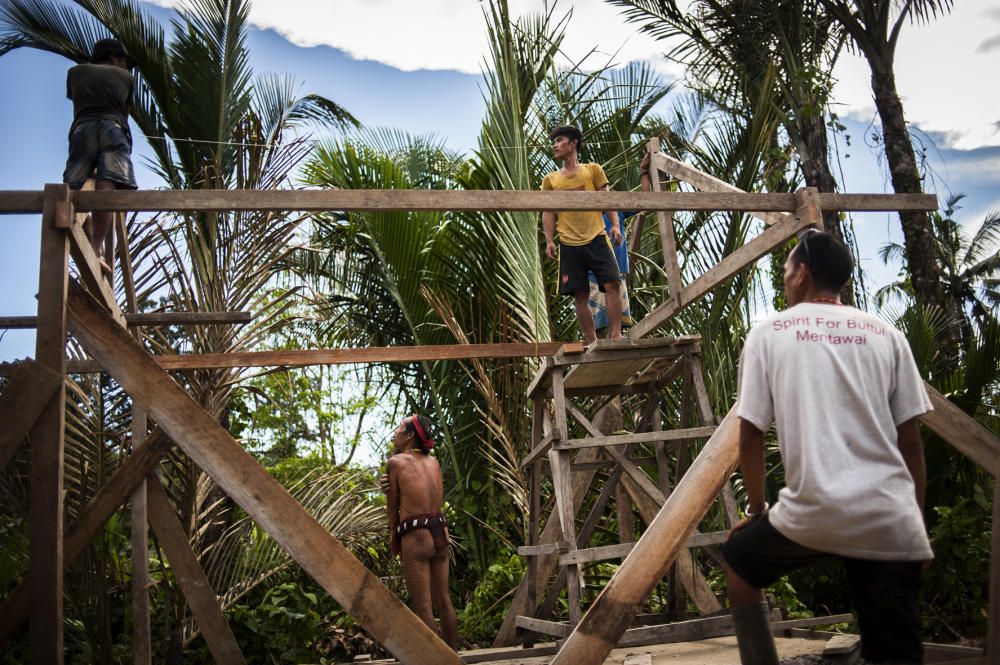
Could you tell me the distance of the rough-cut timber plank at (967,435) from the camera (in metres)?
3.95

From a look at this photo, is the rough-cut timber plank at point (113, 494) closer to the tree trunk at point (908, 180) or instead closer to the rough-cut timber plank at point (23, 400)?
the rough-cut timber plank at point (23, 400)

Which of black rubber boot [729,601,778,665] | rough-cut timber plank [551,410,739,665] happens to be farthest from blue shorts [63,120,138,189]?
black rubber boot [729,601,778,665]

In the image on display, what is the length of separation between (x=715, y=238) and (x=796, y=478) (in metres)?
5.88

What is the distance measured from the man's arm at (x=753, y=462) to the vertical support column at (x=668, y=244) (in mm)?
2861

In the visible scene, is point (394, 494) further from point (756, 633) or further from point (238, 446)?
point (756, 633)

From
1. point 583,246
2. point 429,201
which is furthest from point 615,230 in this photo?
point 429,201

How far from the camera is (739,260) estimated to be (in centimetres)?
479

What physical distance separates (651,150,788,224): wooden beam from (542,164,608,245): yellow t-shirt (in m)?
0.47

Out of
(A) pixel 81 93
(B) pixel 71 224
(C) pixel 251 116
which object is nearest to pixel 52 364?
(B) pixel 71 224

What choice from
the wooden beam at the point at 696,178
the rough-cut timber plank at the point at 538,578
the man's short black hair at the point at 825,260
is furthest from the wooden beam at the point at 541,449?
the man's short black hair at the point at 825,260

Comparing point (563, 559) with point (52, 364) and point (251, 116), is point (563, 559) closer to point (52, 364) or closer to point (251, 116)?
point (52, 364)

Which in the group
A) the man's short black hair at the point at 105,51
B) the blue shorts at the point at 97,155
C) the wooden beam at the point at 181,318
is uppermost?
the man's short black hair at the point at 105,51

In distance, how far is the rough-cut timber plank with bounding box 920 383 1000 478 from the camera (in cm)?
395

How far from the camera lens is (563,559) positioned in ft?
16.9
